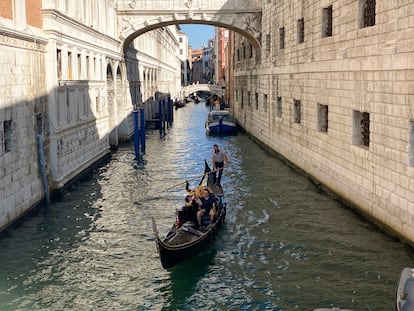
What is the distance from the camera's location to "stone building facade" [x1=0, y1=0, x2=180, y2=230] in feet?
36.7

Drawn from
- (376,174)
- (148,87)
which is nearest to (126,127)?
(148,87)

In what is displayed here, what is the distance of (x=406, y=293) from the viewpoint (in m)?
5.91

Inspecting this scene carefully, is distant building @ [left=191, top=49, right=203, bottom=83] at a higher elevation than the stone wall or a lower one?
higher

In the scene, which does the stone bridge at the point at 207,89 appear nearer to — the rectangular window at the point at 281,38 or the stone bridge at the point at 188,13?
the stone bridge at the point at 188,13

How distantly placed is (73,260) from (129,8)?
16.6m

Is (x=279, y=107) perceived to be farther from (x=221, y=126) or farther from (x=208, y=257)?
(x=208, y=257)

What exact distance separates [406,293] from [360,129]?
6739mm

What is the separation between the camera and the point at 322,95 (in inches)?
576

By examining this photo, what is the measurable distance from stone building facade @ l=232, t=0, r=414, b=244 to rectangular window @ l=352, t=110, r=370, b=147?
0.02 m

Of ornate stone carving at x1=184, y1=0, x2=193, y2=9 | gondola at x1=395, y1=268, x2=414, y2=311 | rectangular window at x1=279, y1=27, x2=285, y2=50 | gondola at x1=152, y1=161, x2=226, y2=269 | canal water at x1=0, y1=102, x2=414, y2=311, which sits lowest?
canal water at x1=0, y1=102, x2=414, y2=311

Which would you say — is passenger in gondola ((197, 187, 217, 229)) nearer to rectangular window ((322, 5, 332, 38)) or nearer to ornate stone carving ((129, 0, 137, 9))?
rectangular window ((322, 5, 332, 38))

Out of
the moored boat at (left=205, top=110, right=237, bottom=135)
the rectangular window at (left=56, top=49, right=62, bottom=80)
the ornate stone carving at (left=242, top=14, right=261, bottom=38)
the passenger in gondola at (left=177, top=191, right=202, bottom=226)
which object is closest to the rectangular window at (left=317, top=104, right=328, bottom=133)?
the passenger in gondola at (left=177, top=191, right=202, bottom=226)

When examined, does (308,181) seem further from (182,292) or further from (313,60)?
(182,292)

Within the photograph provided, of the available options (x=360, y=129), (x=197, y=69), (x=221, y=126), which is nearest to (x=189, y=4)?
(x=221, y=126)
